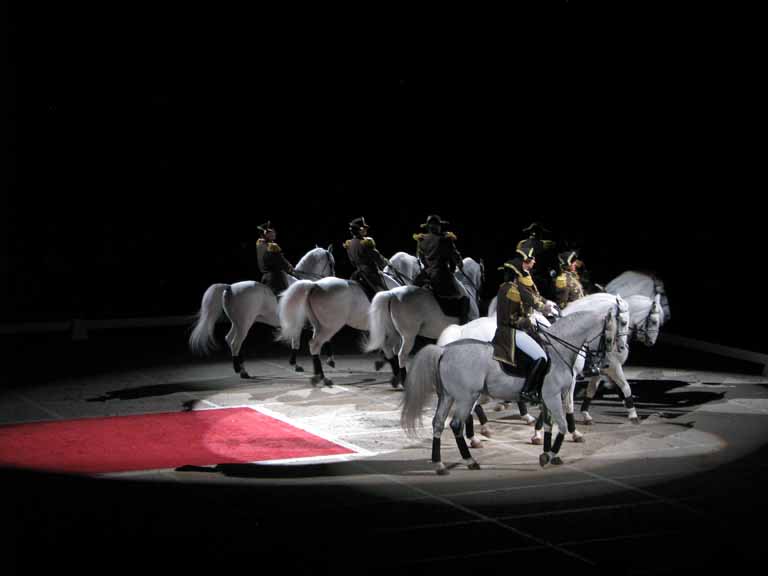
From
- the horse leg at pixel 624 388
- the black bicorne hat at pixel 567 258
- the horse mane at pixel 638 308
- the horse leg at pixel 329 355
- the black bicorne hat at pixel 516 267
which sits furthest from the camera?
the horse leg at pixel 329 355

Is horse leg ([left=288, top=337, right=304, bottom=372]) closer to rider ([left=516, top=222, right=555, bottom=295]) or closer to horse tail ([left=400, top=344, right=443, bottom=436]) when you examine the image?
rider ([left=516, top=222, right=555, bottom=295])

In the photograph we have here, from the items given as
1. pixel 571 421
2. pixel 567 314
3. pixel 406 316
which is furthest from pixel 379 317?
pixel 567 314

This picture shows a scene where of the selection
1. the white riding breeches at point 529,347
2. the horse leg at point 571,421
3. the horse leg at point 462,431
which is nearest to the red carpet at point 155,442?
the horse leg at point 462,431

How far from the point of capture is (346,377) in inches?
601

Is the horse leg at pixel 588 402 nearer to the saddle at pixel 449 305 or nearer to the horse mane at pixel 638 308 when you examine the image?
the horse mane at pixel 638 308

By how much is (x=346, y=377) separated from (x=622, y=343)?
5.29 meters

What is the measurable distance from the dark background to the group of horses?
3.99m

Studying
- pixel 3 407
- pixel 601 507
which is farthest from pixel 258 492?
pixel 3 407

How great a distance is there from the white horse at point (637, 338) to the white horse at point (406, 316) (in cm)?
210

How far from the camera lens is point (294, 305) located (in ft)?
47.8

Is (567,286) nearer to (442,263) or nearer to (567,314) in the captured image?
(442,263)

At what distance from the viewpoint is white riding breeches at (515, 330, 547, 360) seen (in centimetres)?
984

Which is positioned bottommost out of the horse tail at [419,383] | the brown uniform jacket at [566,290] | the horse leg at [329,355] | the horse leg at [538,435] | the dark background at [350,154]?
the horse leg at [538,435]

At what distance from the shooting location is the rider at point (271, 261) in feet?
50.5
